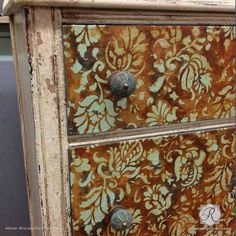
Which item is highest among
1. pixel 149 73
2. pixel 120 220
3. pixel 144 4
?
pixel 144 4

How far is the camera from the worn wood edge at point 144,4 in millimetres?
450

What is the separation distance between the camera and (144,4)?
50 centimetres

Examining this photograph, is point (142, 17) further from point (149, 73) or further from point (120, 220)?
point (120, 220)

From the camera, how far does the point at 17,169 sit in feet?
3.51

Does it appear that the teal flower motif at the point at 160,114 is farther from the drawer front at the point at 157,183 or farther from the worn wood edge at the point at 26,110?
the worn wood edge at the point at 26,110

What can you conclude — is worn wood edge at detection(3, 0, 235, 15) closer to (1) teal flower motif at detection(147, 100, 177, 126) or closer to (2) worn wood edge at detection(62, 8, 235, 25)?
(2) worn wood edge at detection(62, 8, 235, 25)

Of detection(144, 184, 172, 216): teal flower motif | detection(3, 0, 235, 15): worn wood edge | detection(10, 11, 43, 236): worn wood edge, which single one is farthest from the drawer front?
detection(3, 0, 235, 15): worn wood edge

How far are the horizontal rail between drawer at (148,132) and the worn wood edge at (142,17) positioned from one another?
18cm

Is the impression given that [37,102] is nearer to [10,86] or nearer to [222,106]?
[222,106]

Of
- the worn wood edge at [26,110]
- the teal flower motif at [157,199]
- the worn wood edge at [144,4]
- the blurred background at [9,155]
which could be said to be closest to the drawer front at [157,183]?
the teal flower motif at [157,199]

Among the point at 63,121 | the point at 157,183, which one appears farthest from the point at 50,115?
the point at 157,183

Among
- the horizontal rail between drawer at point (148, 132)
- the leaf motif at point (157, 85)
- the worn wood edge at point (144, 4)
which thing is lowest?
the horizontal rail between drawer at point (148, 132)

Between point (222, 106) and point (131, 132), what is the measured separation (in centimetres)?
19

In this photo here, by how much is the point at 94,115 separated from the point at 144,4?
19 cm
